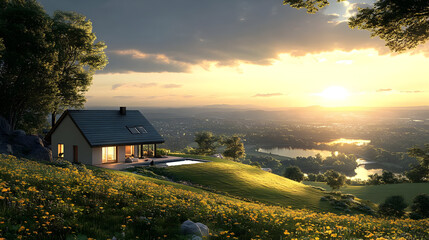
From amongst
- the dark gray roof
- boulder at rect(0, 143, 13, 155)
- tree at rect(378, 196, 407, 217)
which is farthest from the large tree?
tree at rect(378, 196, 407, 217)

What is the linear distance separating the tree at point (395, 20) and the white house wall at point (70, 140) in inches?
1158

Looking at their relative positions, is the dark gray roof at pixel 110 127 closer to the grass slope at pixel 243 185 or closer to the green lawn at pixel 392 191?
the grass slope at pixel 243 185

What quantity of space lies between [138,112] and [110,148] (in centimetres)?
905

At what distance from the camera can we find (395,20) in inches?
609

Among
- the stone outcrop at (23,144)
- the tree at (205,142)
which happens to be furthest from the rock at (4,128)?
the tree at (205,142)

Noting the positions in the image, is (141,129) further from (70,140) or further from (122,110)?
(70,140)

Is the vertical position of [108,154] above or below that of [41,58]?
below

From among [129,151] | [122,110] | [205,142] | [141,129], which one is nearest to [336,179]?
[205,142]

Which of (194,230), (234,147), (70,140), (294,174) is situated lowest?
(294,174)

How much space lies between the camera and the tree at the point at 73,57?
3928 cm

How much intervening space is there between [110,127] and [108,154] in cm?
381

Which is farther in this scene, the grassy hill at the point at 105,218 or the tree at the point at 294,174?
the tree at the point at 294,174

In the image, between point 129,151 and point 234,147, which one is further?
point 234,147

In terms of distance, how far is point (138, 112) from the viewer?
42.7m
